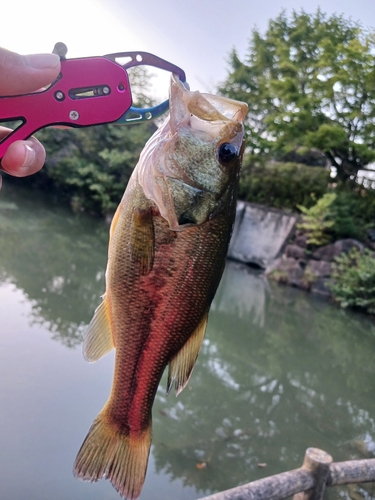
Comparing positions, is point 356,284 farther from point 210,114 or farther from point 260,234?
point 210,114

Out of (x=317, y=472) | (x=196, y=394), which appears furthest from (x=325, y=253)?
(x=317, y=472)

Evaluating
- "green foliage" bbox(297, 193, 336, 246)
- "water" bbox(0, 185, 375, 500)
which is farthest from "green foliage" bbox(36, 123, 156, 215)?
"water" bbox(0, 185, 375, 500)

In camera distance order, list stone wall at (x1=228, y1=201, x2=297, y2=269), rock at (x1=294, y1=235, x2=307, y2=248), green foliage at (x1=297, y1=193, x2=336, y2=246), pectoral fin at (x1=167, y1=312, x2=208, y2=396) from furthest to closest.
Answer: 1. stone wall at (x1=228, y1=201, x2=297, y2=269)
2. rock at (x1=294, y1=235, x2=307, y2=248)
3. green foliage at (x1=297, y1=193, x2=336, y2=246)
4. pectoral fin at (x1=167, y1=312, x2=208, y2=396)

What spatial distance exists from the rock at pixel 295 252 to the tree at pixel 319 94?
12.8 feet

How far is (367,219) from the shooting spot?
607 inches

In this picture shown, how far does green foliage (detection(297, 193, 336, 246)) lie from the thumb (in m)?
14.3

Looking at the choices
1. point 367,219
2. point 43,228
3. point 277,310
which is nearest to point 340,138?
point 367,219

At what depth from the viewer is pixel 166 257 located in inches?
45.4

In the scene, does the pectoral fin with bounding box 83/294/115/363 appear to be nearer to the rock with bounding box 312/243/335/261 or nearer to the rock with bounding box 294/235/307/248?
the rock with bounding box 312/243/335/261

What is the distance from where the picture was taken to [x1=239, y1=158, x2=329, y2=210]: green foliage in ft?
A: 55.6

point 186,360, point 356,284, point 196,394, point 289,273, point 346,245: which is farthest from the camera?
point 289,273

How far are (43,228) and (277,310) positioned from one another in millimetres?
7680

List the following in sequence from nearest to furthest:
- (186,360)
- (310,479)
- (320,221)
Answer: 1. (186,360)
2. (310,479)
3. (320,221)

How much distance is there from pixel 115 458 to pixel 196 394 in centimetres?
426
